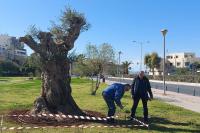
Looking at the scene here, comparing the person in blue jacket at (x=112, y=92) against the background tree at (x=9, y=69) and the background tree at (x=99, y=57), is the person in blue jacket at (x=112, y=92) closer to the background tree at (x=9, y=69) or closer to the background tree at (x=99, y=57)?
the background tree at (x=99, y=57)

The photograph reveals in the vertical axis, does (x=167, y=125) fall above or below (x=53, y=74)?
below

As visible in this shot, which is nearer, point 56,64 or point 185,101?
point 56,64

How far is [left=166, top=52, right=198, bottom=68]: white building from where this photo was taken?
165m

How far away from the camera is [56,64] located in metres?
14.8

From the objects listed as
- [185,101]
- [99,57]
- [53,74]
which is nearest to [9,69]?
[99,57]

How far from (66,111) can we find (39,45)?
2.54m

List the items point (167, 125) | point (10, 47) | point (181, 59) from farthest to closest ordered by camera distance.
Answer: point (10, 47) < point (181, 59) < point (167, 125)

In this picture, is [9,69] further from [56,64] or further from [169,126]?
[169,126]

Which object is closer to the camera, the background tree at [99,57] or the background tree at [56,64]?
the background tree at [56,64]

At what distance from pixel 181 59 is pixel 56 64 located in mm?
159646

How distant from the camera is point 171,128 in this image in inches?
494

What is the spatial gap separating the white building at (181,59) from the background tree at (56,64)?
495 feet

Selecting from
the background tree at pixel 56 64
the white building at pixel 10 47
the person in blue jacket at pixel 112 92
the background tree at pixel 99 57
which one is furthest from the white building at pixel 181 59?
the person in blue jacket at pixel 112 92

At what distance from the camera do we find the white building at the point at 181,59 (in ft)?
541
